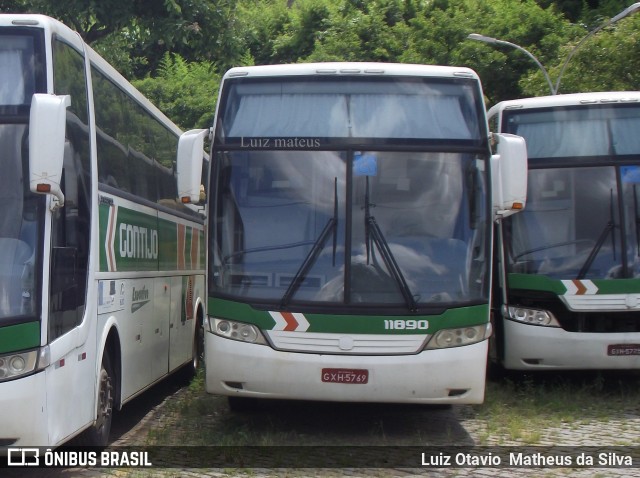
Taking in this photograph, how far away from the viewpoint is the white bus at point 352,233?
836 centimetres

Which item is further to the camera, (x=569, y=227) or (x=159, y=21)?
(x=159, y=21)

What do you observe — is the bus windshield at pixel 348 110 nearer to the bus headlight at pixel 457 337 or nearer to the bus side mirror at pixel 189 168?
the bus side mirror at pixel 189 168

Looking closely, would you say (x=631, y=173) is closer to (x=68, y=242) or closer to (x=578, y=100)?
(x=578, y=100)

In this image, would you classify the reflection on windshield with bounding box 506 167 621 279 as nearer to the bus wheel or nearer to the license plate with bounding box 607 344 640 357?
the license plate with bounding box 607 344 640 357

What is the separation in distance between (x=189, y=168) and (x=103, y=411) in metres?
2.15

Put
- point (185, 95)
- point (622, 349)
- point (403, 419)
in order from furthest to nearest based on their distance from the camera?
1. point (185, 95)
2. point (622, 349)
3. point (403, 419)

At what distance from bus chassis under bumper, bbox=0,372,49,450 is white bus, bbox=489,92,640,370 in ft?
19.8

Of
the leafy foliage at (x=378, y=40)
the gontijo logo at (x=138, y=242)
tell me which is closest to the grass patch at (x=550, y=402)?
the gontijo logo at (x=138, y=242)

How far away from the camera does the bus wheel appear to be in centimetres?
789

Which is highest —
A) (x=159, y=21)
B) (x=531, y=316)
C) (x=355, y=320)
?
(x=159, y=21)

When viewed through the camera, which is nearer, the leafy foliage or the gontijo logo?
the gontijo logo

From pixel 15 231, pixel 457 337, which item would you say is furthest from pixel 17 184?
pixel 457 337

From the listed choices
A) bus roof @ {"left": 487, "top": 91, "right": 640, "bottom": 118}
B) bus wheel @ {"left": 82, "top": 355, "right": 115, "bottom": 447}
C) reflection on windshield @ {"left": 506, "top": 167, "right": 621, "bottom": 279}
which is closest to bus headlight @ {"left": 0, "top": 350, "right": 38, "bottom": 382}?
bus wheel @ {"left": 82, "top": 355, "right": 115, "bottom": 447}

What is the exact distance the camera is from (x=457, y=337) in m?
8.48
